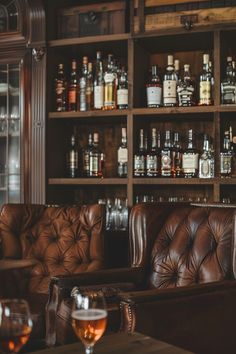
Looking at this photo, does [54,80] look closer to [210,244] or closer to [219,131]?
[219,131]

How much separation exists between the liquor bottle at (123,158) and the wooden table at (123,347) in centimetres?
227

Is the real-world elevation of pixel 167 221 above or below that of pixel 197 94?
below

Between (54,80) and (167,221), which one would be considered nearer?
(167,221)

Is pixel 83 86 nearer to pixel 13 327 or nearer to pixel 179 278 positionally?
pixel 179 278

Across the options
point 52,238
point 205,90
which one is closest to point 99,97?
point 205,90

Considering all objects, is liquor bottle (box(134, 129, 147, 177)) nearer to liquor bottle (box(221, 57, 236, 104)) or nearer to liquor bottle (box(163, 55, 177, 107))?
liquor bottle (box(163, 55, 177, 107))

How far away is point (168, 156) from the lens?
12.2 ft

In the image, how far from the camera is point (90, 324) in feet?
4.28

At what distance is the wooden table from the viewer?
5.02 feet

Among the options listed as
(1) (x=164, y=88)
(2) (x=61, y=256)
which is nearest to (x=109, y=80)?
(1) (x=164, y=88)

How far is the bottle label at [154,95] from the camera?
373 centimetres

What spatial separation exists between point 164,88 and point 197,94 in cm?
24

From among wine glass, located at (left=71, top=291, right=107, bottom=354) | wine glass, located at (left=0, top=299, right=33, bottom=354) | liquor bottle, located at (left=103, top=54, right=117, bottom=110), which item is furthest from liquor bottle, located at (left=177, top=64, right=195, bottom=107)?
wine glass, located at (left=0, top=299, right=33, bottom=354)

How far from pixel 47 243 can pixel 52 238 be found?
0.04 meters
